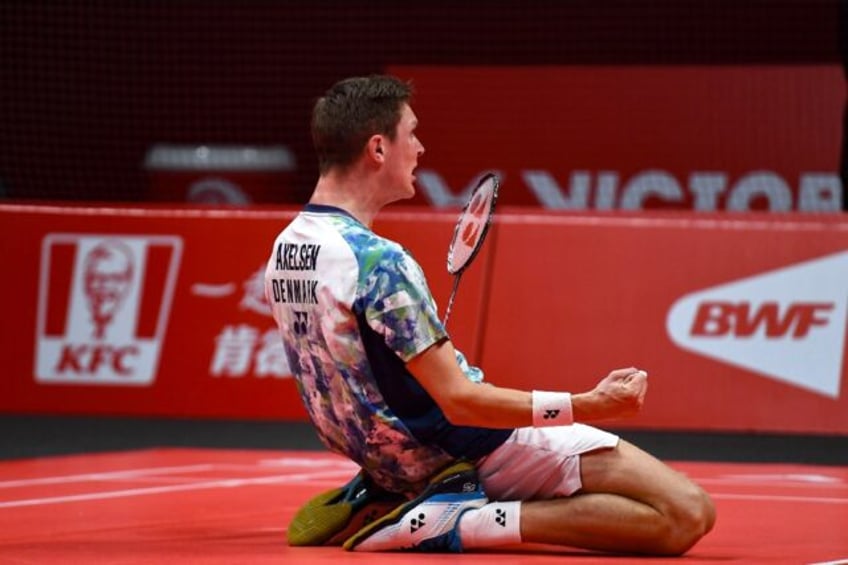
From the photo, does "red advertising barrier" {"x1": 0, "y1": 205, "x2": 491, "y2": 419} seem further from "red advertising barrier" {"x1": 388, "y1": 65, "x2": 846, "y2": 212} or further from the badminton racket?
the badminton racket

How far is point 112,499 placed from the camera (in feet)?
24.5

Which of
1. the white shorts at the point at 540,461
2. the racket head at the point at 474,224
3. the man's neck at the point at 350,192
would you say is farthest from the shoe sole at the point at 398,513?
the man's neck at the point at 350,192

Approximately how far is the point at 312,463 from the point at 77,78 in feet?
29.7

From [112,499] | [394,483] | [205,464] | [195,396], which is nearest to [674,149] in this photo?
[195,396]

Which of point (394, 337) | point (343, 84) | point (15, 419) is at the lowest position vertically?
point (15, 419)

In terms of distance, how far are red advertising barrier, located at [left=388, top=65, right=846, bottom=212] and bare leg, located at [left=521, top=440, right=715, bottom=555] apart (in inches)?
366

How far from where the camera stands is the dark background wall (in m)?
16.5

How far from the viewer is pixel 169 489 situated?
7898 millimetres

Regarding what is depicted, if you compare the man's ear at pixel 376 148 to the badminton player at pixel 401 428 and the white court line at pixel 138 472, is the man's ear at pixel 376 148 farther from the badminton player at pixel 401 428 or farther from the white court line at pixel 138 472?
the white court line at pixel 138 472

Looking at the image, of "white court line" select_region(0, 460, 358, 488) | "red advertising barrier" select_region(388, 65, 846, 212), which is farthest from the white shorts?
"red advertising barrier" select_region(388, 65, 846, 212)

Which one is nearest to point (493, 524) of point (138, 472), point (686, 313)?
point (138, 472)

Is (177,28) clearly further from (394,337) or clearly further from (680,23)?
(394,337)

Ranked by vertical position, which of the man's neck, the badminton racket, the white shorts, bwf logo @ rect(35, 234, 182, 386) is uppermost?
the man's neck

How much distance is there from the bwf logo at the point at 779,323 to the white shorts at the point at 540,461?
463 cm
